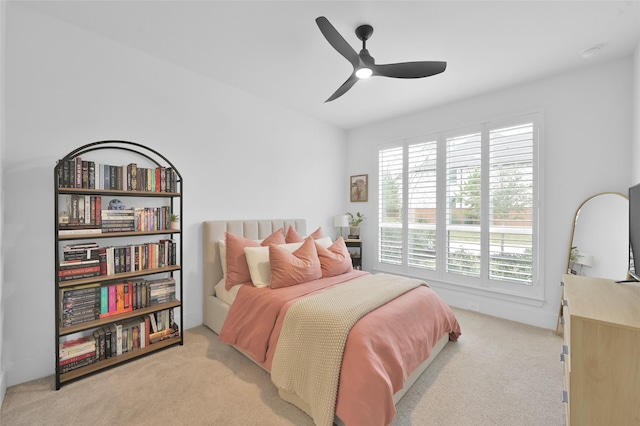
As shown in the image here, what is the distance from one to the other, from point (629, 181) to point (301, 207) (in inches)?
142

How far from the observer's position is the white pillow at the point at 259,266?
2.55 m

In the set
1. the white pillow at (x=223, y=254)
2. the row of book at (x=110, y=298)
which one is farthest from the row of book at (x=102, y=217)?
the white pillow at (x=223, y=254)

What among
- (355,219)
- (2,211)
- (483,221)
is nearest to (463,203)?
(483,221)

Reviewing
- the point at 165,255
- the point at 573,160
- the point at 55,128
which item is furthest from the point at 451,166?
the point at 55,128

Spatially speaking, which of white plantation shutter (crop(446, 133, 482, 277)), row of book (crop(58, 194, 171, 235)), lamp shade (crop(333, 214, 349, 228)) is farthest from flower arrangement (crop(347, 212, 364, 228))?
row of book (crop(58, 194, 171, 235))

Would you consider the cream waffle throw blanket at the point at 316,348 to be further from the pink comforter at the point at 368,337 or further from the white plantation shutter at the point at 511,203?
the white plantation shutter at the point at 511,203

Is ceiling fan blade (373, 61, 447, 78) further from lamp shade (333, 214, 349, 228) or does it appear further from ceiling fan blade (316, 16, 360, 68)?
lamp shade (333, 214, 349, 228)

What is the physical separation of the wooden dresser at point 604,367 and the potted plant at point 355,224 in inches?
132

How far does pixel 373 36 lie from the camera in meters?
2.24

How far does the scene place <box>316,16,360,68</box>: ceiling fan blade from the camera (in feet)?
5.56

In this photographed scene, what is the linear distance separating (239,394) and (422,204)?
323cm

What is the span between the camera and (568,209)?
2852mm

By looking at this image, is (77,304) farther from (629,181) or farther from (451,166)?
(629,181)

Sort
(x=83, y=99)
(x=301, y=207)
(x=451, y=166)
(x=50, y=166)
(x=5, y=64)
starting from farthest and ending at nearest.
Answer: (x=301, y=207), (x=451, y=166), (x=83, y=99), (x=50, y=166), (x=5, y=64)
